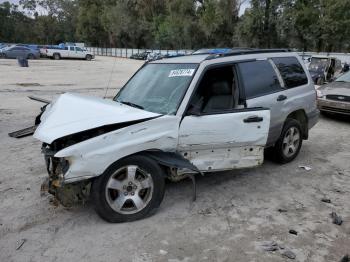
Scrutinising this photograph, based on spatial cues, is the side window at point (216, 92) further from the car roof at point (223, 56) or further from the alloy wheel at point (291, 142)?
the alloy wheel at point (291, 142)

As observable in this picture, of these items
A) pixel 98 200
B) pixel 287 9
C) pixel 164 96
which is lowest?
pixel 98 200

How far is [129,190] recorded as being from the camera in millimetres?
4043

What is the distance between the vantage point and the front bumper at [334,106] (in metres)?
9.73

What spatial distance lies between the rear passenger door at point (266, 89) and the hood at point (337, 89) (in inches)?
193

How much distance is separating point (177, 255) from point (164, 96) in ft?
6.59

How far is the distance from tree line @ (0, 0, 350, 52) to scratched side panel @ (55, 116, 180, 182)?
1717 inches

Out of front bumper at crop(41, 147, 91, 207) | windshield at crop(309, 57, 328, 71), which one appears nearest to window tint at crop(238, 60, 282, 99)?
front bumper at crop(41, 147, 91, 207)

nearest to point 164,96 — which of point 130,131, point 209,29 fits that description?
point 130,131

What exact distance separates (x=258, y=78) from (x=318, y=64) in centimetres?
1544

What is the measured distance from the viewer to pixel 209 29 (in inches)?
2254

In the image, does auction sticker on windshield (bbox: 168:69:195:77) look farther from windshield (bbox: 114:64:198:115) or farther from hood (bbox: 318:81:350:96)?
hood (bbox: 318:81:350:96)

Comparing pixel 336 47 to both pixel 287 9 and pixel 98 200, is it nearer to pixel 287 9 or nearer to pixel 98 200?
pixel 287 9

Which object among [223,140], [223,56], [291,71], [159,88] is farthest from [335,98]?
[159,88]

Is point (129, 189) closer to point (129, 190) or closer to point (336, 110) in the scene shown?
point (129, 190)
